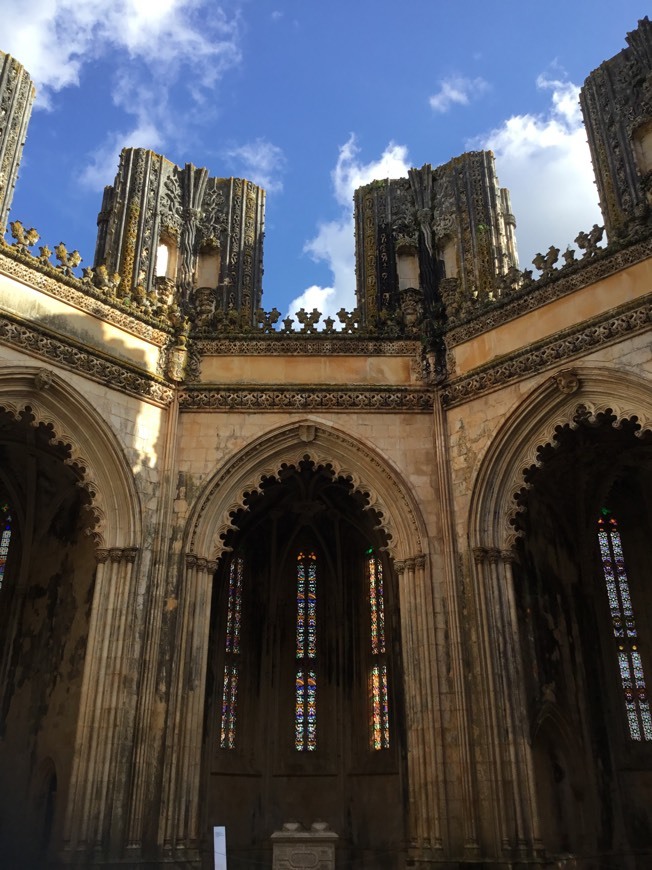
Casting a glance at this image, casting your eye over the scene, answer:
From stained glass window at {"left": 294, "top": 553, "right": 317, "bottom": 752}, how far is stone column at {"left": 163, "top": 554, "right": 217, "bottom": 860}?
5.28m

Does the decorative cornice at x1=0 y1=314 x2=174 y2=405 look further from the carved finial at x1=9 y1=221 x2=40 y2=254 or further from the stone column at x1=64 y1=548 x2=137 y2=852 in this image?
the stone column at x1=64 y1=548 x2=137 y2=852

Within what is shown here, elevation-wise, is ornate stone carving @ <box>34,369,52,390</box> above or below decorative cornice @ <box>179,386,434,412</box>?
below

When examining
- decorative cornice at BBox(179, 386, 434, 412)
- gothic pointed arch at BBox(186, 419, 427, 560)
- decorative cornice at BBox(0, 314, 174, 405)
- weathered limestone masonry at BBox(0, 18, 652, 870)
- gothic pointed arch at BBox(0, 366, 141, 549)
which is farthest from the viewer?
decorative cornice at BBox(179, 386, 434, 412)

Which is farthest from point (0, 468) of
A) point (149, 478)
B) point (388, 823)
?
point (388, 823)

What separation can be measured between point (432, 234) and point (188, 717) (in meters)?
13.1

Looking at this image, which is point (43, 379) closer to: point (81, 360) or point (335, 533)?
point (81, 360)

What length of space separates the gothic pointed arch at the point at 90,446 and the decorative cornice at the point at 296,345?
3290 millimetres

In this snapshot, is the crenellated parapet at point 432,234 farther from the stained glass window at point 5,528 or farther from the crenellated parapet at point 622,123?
the stained glass window at point 5,528

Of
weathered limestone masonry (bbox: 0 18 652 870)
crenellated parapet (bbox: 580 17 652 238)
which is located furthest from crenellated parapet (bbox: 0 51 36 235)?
crenellated parapet (bbox: 580 17 652 238)

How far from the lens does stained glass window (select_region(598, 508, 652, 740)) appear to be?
18.1 metres

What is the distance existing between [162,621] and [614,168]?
1365cm

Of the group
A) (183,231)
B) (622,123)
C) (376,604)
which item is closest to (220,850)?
(376,604)

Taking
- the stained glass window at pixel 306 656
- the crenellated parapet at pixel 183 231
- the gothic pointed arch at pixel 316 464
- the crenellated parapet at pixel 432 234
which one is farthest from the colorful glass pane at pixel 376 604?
the crenellated parapet at pixel 183 231

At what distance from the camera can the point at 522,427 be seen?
15.3 metres
